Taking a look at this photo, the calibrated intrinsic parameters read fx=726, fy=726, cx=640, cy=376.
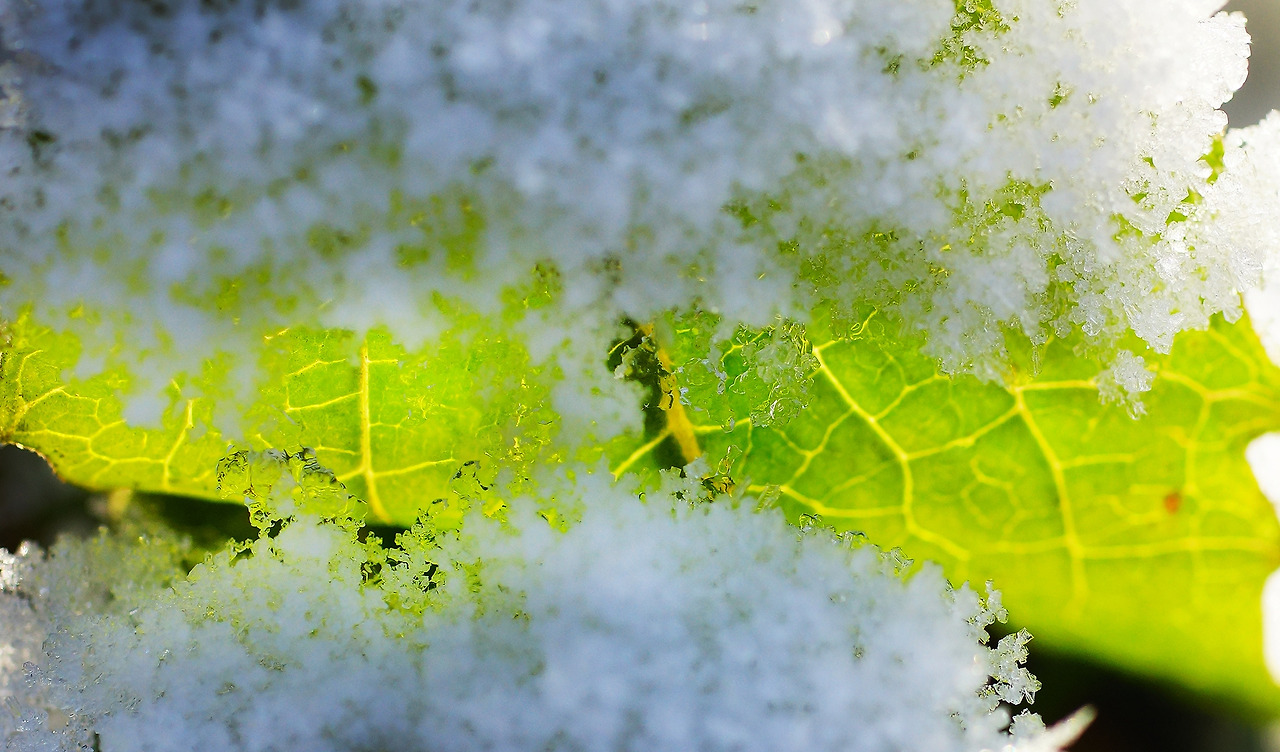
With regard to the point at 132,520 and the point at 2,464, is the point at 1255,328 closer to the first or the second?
the point at 132,520

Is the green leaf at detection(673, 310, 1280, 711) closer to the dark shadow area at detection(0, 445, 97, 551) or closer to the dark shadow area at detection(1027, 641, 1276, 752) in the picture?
the dark shadow area at detection(1027, 641, 1276, 752)

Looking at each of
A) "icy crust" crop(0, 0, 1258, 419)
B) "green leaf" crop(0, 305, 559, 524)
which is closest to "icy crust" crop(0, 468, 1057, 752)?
"green leaf" crop(0, 305, 559, 524)

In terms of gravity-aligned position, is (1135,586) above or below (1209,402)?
below

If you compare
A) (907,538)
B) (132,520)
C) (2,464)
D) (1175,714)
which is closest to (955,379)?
(907,538)

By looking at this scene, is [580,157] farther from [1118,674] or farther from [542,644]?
[1118,674]

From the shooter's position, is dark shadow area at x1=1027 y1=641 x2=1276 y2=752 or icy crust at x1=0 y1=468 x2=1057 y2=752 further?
dark shadow area at x1=1027 y1=641 x2=1276 y2=752

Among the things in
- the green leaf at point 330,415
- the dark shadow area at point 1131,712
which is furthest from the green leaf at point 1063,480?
the green leaf at point 330,415
